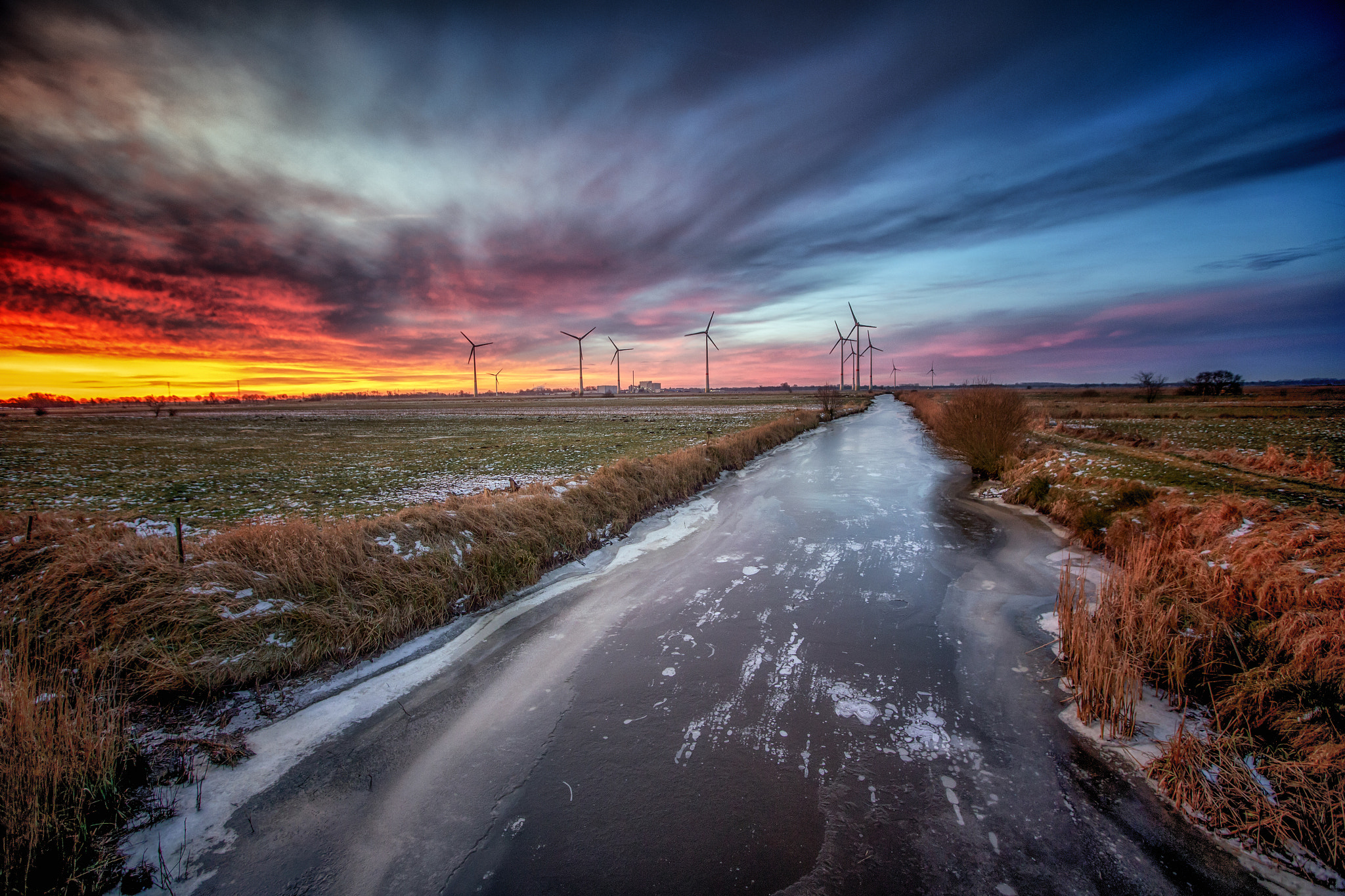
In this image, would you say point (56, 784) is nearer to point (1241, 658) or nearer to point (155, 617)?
point (155, 617)

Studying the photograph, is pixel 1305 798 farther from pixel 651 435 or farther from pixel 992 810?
pixel 651 435

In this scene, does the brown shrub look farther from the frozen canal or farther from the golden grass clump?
the golden grass clump

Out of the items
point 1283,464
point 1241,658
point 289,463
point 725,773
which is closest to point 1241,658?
point 1241,658

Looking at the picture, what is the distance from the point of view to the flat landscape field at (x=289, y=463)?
12.1 meters

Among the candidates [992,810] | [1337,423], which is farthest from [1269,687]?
[1337,423]

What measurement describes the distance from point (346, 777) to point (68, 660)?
3341 millimetres

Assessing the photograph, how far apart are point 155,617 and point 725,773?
6096mm

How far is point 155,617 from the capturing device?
200 inches

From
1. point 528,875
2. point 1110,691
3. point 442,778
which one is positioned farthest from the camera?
point 1110,691

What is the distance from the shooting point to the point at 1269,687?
413 cm

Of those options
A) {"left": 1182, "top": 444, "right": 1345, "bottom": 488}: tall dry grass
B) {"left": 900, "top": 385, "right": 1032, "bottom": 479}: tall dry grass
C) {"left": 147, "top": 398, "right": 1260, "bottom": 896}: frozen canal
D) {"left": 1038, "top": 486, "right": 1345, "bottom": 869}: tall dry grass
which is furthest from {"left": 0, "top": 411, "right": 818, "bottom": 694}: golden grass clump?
{"left": 1182, "top": 444, "right": 1345, "bottom": 488}: tall dry grass

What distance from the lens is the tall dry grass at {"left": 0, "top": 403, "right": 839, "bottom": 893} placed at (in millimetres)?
3159

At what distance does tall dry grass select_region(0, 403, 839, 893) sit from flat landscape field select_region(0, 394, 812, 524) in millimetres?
4766

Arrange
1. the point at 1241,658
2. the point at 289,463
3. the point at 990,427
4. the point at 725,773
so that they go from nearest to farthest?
the point at 725,773
the point at 1241,658
the point at 990,427
the point at 289,463
